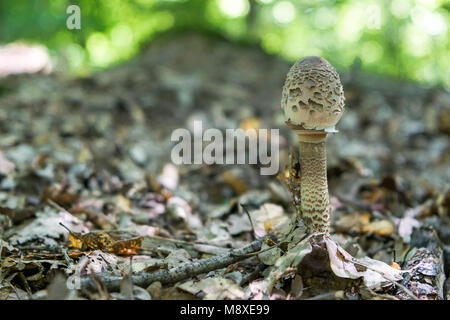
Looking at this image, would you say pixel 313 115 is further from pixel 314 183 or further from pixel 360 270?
pixel 360 270

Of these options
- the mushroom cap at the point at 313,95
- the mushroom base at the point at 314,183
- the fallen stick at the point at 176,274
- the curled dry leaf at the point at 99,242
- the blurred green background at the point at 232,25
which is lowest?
the fallen stick at the point at 176,274

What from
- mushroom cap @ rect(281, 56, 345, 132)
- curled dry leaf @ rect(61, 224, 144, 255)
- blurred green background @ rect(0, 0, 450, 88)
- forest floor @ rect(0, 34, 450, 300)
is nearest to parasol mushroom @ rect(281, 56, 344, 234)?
mushroom cap @ rect(281, 56, 345, 132)

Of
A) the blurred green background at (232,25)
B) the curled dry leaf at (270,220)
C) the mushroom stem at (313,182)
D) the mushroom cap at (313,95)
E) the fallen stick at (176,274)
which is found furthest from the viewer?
the blurred green background at (232,25)

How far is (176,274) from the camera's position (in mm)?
2096

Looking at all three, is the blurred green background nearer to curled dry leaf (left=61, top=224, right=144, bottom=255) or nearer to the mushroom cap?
the mushroom cap

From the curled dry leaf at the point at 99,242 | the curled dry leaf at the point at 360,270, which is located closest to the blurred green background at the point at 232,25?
the curled dry leaf at the point at 360,270

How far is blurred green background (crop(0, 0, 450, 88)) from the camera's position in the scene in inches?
251

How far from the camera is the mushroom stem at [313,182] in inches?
95.0

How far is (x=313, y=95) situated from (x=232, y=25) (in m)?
8.10

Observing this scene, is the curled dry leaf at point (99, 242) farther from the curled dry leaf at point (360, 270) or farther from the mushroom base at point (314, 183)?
the curled dry leaf at point (360, 270)

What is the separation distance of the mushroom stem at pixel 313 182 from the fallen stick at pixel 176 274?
0.41 m

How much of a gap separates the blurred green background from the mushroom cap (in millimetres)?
3332
